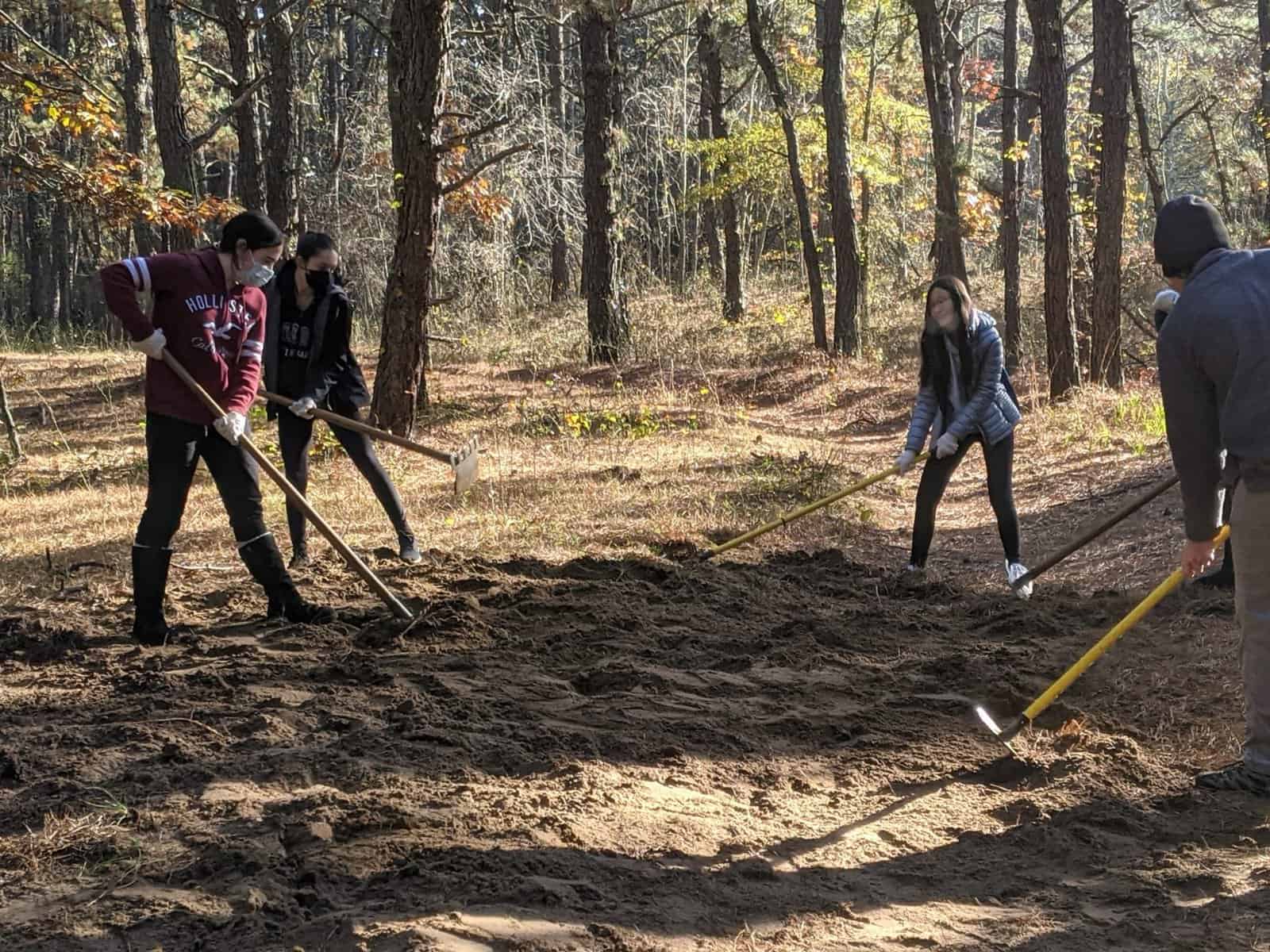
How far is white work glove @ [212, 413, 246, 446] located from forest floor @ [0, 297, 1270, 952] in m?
1.06

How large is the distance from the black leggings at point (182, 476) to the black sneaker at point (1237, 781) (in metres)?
4.53

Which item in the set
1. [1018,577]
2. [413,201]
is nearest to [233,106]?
[413,201]

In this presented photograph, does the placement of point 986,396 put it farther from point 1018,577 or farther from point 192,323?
point 192,323

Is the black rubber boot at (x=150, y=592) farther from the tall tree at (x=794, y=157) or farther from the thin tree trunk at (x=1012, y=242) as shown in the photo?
the tall tree at (x=794, y=157)

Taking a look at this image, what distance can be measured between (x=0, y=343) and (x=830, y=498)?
20.7m

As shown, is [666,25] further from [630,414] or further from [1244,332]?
[1244,332]

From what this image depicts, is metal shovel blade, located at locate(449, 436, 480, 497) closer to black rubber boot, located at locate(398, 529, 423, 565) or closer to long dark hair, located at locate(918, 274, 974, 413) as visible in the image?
black rubber boot, located at locate(398, 529, 423, 565)

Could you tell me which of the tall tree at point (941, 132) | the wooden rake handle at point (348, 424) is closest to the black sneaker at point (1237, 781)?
the wooden rake handle at point (348, 424)

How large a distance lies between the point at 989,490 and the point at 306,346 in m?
4.30

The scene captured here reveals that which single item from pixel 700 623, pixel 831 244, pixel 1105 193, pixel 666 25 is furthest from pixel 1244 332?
pixel 666 25

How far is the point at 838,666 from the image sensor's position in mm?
6148

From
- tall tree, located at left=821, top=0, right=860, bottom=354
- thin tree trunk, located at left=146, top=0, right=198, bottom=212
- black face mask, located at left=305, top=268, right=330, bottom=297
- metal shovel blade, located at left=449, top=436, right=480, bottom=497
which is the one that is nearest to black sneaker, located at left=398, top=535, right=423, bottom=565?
metal shovel blade, located at left=449, top=436, right=480, bottom=497

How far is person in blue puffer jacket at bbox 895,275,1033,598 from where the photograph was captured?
7.25 metres

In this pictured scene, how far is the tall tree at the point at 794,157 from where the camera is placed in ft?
63.6
